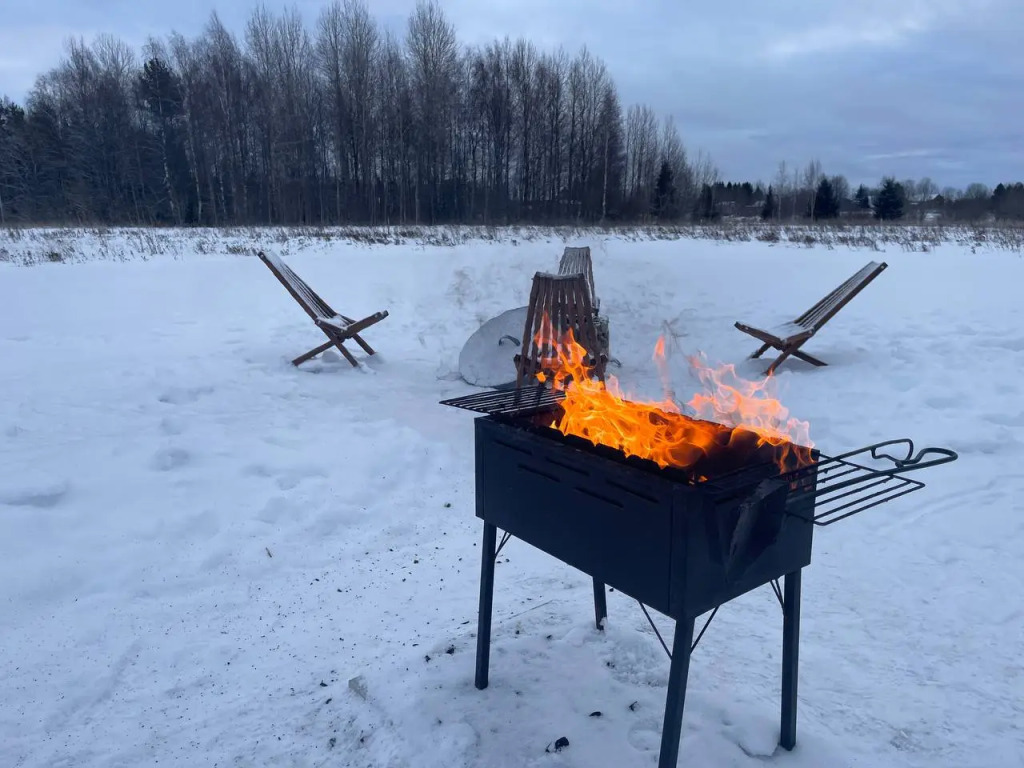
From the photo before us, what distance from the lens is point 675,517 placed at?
172 cm

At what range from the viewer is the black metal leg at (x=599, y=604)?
2.95m

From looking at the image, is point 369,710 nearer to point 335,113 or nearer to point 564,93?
point 335,113

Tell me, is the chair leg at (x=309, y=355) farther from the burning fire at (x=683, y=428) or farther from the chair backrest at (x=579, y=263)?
the burning fire at (x=683, y=428)

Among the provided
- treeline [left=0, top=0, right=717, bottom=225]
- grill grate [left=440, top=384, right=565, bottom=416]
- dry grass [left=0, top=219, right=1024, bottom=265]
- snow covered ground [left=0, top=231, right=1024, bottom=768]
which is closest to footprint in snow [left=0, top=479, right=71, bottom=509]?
snow covered ground [left=0, top=231, right=1024, bottom=768]

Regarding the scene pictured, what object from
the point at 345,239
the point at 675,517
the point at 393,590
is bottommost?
the point at 393,590

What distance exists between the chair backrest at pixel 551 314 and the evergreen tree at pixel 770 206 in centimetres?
3793

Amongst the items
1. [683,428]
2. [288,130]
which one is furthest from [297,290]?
[288,130]

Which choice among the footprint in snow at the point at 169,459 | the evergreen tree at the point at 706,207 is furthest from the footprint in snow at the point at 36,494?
the evergreen tree at the point at 706,207

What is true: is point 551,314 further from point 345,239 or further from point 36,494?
point 345,239

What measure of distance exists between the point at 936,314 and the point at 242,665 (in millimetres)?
8180

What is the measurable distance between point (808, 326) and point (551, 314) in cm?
276

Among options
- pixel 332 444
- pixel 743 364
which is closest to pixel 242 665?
pixel 332 444

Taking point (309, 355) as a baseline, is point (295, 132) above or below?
above

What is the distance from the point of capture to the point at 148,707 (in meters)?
2.63
